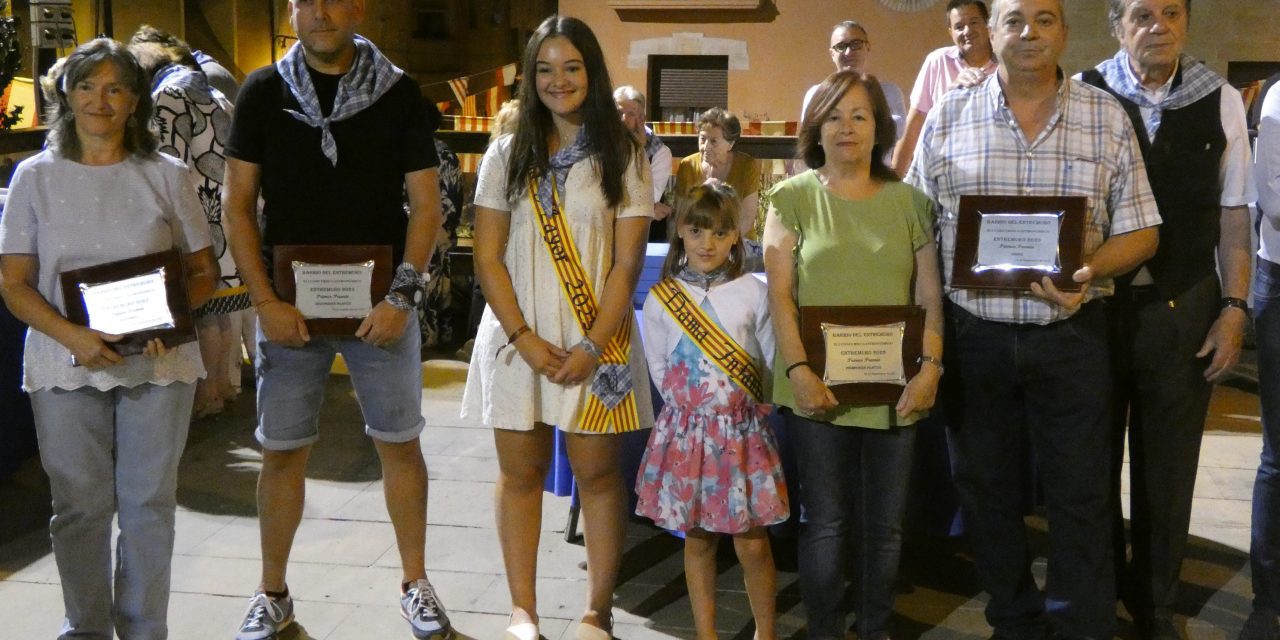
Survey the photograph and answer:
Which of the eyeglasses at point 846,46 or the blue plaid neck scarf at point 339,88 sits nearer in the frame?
the blue plaid neck scarf at point 339,88

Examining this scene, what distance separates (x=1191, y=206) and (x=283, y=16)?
1249 cm

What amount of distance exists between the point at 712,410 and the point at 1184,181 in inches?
52.7

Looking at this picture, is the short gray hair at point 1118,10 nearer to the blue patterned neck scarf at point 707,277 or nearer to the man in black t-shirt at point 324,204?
the blue patterned neck scarf at point 707,277

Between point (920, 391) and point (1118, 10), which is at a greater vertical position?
point (1118, 10)

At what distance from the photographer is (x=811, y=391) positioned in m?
3.11

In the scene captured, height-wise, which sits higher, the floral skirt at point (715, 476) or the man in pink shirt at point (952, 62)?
the man in pink shirt at point (952, 62)

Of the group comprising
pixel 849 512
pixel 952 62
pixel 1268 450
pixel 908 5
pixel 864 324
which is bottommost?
pixel 849 512

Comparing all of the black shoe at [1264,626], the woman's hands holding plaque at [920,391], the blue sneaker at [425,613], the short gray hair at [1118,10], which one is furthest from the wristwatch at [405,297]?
the black shoe at [1264,626]

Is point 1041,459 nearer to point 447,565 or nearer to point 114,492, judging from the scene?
point 447,565

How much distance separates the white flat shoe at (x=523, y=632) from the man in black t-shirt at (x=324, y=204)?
60cm

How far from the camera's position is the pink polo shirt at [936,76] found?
5488 millimetres

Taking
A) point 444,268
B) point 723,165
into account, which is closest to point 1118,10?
point 723,165

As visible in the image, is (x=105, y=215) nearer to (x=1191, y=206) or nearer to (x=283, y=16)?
(x=1191, y=206)

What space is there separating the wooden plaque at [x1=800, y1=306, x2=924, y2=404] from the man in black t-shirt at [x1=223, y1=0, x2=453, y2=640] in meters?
1.03
